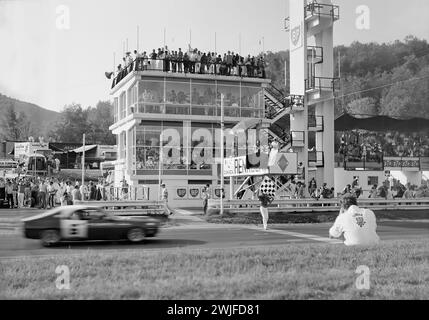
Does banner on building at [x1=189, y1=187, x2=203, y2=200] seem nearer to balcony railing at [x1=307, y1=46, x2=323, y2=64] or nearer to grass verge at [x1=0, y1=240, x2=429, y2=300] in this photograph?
balcony railing at [x1=307, y1=46, x2=323, y2=64]

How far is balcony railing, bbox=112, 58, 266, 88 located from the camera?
3591 cm

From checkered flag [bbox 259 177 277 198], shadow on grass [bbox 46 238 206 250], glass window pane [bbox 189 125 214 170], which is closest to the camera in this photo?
shadow on grass [bbox 46 238 206 250]

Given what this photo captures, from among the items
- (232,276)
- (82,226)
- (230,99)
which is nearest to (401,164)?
(230,99)

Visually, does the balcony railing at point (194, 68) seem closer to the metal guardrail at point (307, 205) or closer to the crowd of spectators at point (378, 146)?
the crowd of spectators at point (378, 146)

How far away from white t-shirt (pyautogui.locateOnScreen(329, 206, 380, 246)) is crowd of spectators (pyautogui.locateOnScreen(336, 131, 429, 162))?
27.3m

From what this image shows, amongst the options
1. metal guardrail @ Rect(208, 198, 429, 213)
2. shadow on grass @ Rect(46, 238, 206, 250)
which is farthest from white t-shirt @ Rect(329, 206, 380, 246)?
metal guardrail @ Rect(208, 198, 429, 213)

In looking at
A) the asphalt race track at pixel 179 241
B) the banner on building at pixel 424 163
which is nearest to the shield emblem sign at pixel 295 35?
the asphalt race track at pixel 179 241

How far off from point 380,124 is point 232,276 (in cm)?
2835

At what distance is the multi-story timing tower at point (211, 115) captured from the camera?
108 feet

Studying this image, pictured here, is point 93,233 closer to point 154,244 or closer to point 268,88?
point 154,244

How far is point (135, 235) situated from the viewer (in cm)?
1611

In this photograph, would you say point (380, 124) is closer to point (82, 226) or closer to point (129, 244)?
point (129, 244)

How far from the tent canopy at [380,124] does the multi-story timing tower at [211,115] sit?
99.5 inches

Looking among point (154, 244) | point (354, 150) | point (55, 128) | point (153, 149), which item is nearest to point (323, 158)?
point (354, 150)
